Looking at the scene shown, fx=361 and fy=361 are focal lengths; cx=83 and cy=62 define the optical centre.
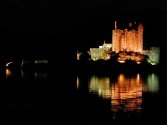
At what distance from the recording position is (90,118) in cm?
1203

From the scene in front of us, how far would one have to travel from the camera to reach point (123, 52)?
65750 mm

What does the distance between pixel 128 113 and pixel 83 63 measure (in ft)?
171

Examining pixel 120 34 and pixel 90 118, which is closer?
pixel 90 118

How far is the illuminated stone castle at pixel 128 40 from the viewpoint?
68312mm

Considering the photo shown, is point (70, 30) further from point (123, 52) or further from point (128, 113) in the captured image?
point (128, 113)

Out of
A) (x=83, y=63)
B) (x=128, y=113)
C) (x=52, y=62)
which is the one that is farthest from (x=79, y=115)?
(x=52, y=62)

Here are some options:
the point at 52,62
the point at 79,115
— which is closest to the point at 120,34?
the point at 52,62

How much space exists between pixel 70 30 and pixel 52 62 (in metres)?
15.1

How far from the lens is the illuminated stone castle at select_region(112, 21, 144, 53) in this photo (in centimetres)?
6831

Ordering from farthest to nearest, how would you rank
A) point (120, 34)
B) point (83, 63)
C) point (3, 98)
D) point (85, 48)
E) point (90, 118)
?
point (85, 48) → point (120, 34) → point (83, 63) → point (3, 98) → point (90, 118)

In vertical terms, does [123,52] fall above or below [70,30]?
below

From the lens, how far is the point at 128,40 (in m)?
68.5

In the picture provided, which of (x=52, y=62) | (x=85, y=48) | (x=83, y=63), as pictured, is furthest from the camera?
(x=85, y=48)

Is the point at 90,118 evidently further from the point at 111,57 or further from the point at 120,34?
the point at 120,34
